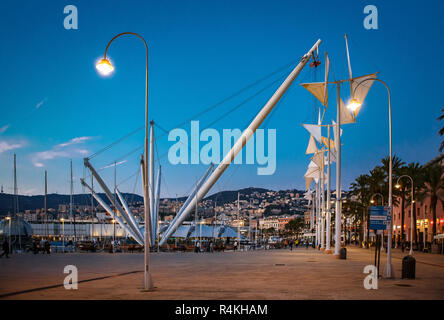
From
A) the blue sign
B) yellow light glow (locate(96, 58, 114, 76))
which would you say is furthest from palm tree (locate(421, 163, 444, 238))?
yellow light glow (locate(96, 58, 114, 76))

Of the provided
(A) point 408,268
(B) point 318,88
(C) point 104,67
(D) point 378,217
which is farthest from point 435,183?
(C) point 104,67

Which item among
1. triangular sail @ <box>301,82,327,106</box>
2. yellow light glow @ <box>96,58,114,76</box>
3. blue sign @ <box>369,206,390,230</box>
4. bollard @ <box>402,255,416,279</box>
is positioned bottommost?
bollard @ <box>402,255,416,279</box>

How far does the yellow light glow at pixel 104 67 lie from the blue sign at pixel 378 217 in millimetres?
11612

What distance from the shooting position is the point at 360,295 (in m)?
13.4

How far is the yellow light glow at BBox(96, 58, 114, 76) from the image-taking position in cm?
1479

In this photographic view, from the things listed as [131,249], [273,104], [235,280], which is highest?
[273,104]

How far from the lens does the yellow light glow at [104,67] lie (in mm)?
14789

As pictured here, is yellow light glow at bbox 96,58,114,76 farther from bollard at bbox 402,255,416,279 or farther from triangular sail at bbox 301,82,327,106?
triangular sail at bbox 301,82,327,106

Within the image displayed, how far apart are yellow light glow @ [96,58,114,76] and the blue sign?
38.1 feet

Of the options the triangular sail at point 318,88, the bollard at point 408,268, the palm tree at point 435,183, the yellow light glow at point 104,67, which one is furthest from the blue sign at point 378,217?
the palm tree at point 435,183
